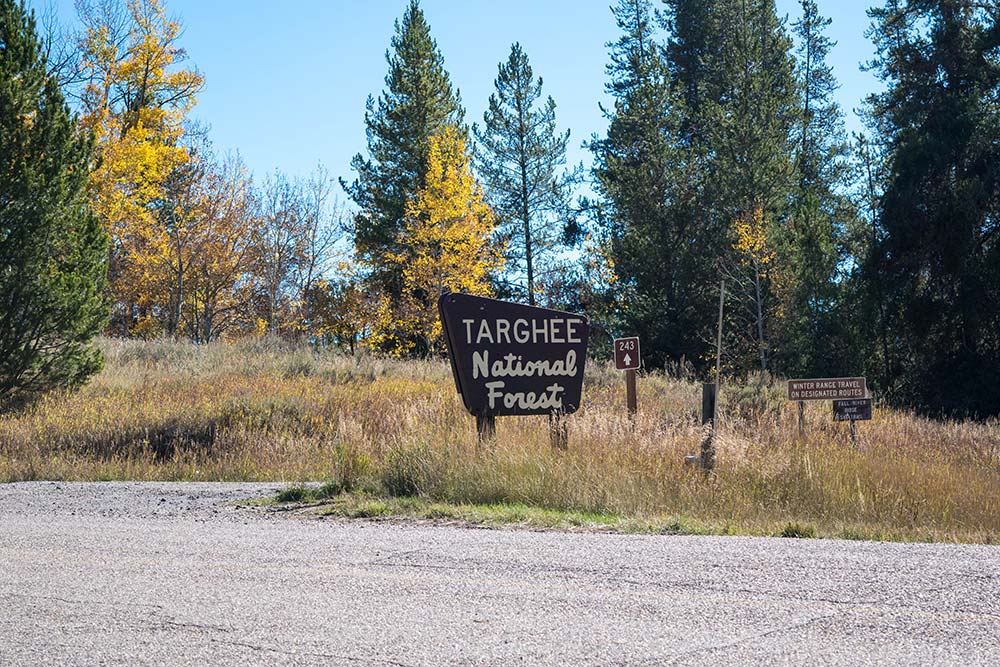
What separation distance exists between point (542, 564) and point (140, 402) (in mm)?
16597

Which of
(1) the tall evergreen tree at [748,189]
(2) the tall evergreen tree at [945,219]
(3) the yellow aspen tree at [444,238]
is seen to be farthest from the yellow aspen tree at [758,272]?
(3) the yellow aspen tree at [444,238]

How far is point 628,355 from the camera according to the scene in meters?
14.7

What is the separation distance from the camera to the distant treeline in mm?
37719

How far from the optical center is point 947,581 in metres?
6.10

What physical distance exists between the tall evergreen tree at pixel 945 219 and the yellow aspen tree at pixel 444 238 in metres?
15.8

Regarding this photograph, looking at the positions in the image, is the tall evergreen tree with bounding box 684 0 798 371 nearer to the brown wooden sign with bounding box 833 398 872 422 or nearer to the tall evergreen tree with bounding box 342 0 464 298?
the tall evergreen tree with bounding box 342 0 464 298

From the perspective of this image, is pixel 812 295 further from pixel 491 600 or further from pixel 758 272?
pixel 491 600

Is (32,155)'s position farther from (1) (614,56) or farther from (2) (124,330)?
(1) (614,56)

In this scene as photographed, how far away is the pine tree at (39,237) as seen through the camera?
20.1 metres

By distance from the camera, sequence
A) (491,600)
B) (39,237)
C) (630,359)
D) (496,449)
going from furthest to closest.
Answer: (39,237) → (630,359) → (496,449) → (491,600)

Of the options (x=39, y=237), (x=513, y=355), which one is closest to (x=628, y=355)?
(x=513, y=355)

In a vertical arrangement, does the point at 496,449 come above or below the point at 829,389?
below

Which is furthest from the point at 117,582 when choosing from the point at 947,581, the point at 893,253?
the point at 893,253

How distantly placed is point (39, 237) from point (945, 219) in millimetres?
30841
